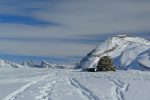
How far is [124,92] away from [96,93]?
1512mm

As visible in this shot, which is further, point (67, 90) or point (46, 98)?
point (67, 90)

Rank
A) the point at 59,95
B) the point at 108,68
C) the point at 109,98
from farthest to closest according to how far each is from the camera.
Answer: the point at 108,68 → the point at 59,95 → the point at 109,98

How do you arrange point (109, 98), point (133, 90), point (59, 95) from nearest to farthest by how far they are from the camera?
point (109, 98), point (59, 95), point (133, 90)

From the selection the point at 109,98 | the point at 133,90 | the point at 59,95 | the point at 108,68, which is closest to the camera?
the point at 109,98

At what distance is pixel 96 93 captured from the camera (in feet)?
80.0

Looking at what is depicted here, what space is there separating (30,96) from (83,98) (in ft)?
8.87

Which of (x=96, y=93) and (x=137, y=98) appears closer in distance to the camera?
(x=137, y=98)

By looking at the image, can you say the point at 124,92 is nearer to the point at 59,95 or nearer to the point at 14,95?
the point at 59,95

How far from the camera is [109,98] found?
22219 mm

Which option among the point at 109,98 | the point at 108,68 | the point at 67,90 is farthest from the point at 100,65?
the point at 109,98

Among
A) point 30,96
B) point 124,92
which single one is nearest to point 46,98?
point 30,96

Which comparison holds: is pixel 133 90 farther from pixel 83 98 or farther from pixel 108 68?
pixel 108 68

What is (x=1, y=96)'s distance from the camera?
23.3 meters

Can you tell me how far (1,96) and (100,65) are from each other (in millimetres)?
46765
